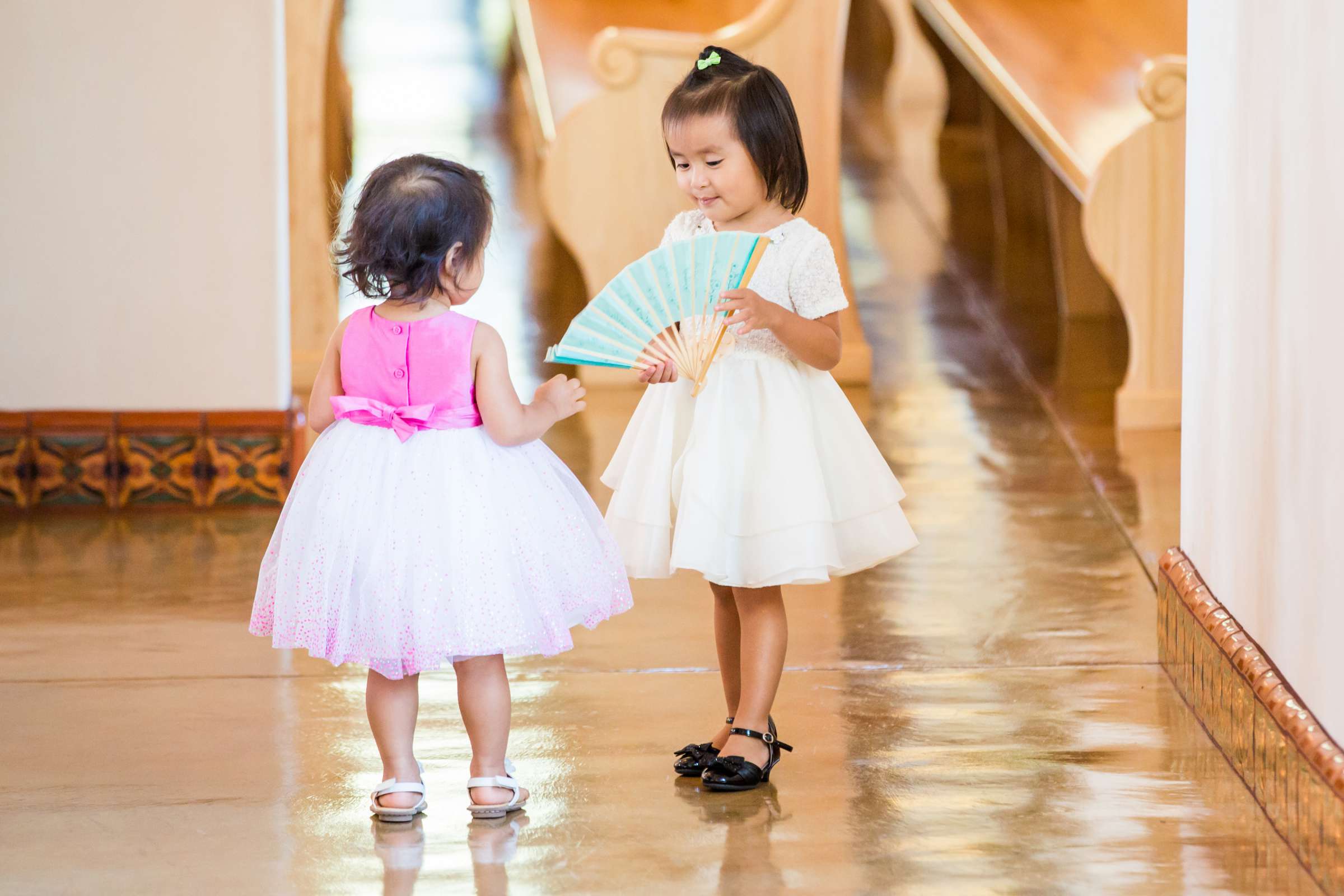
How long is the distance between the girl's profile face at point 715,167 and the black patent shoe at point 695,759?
760mm

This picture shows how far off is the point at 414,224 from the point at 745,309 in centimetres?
46

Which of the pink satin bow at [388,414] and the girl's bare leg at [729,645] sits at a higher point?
the pink satin bow at [388,414]

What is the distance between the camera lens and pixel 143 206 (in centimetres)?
435

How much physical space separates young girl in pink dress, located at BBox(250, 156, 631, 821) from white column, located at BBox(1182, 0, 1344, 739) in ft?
2.91

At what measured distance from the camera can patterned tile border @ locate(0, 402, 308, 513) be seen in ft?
14.4

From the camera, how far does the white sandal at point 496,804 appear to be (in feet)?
7.30

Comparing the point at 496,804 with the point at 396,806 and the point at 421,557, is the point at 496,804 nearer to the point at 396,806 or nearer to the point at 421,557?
the point at 396,806

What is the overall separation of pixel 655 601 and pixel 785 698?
2.43 feet

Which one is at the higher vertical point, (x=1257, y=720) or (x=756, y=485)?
(x=756, y=485)

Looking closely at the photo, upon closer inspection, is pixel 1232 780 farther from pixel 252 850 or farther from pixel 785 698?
pixel 252 850

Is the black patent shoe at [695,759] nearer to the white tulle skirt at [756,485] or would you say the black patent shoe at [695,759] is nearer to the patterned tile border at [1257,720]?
the white tulle skirt at [756,485]

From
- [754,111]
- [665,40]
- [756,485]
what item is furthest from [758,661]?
[665,40]

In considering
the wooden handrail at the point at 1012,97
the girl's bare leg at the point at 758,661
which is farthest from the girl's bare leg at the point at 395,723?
the wooden handrail at the point at 1012,97

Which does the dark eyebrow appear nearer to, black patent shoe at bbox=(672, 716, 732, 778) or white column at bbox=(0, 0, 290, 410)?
black patent shoe at bbox=(672, 716, 732, 778)
